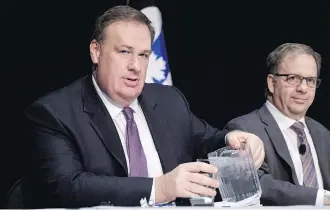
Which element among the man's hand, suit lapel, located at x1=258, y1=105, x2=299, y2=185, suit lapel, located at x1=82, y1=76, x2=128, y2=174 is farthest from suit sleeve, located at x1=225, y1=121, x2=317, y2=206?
suit lapel, located at x1=82, y1=76, x2=128, y2=174

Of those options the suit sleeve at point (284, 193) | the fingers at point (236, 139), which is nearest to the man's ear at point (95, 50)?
the fingers at point (236, 139)

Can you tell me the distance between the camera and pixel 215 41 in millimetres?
3408

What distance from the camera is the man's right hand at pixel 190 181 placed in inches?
73.8

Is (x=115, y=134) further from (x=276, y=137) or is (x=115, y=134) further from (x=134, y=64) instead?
(x=276, y=137)

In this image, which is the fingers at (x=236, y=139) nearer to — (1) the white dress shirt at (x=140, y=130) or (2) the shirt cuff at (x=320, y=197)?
(1) the white dress shirt at (x=140, y=130)

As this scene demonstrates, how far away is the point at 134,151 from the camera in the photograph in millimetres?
2301

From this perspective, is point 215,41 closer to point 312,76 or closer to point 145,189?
point 312,76

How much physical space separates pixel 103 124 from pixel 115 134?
0.18 feet

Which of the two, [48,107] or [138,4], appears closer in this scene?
[48,107]

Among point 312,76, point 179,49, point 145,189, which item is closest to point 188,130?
point 145,189

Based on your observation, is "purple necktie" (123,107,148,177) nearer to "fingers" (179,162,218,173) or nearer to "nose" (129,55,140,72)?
"nose" (129,55,140,72)

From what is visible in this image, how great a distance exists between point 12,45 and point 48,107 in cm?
88

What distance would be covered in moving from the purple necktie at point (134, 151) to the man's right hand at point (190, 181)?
0.32 m

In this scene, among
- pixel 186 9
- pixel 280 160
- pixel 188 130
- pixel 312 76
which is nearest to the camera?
pixel 188 130
